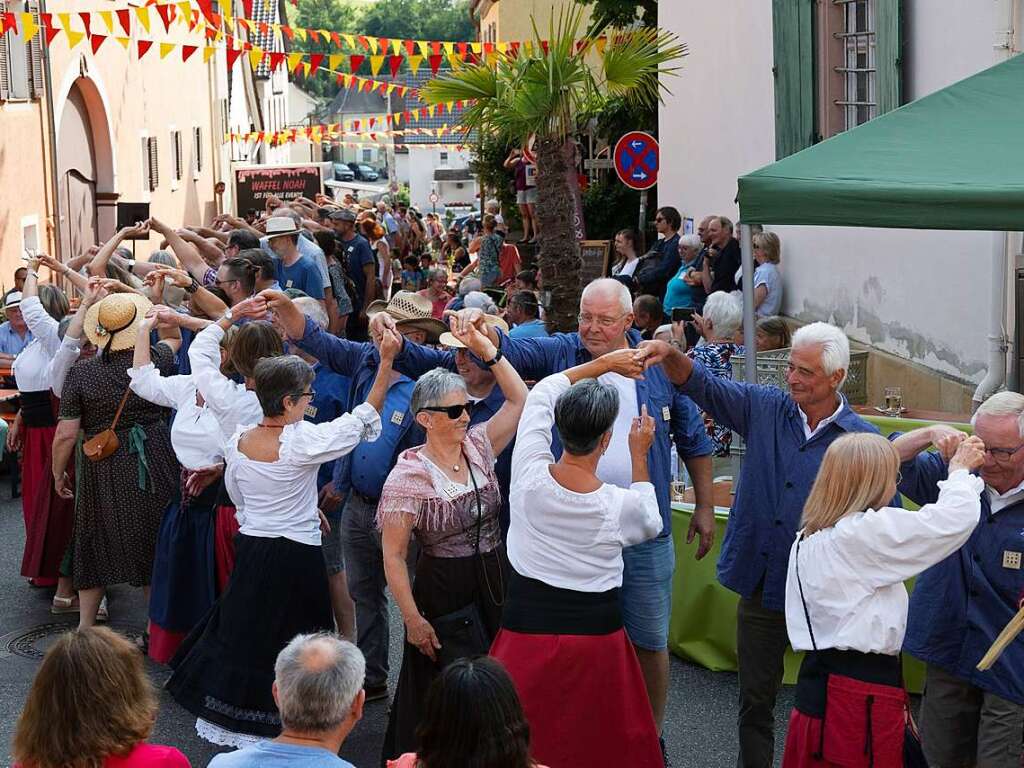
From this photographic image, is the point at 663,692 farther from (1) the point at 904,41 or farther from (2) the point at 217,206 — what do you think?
(2) the point at 217,206

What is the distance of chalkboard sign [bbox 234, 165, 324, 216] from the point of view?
26.9 metres

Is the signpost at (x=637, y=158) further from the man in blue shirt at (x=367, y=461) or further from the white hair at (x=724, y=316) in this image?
the man in blue shirt at (x=367, y=461)

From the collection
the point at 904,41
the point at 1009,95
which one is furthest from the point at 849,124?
the point at 1009,95

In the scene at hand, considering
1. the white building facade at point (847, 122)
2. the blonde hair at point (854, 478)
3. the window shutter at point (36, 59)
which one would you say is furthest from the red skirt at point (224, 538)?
the window shutter at point (36, 59)

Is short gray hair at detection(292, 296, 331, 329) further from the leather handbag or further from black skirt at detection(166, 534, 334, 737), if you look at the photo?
black skirt at detection(166, 534, 334, 737)

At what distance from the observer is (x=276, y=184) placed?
27375 mm

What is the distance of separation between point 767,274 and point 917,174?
6.56 m

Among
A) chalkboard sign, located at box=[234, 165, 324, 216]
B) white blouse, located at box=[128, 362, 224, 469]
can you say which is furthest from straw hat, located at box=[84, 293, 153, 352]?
chalkboard sign, located at box=[234, 165, 324, 216]

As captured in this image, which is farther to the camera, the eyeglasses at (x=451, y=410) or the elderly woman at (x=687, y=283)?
the elderly woman at (x=687, y=283)

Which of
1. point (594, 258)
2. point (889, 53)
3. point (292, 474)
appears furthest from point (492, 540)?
point (594, 258)

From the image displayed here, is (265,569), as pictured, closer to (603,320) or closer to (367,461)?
(367,461)

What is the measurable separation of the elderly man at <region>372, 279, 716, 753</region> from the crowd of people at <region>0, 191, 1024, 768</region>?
0.5 inches

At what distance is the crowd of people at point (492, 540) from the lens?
163 inches

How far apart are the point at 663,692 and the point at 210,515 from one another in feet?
8.09
